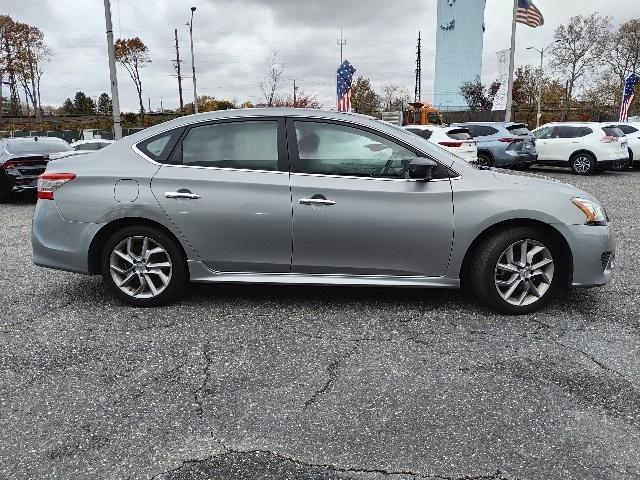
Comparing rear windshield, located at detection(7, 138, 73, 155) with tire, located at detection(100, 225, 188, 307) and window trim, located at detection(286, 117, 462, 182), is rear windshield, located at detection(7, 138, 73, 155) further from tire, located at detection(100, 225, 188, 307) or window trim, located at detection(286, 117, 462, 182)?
window trim, located at detection(286, 117, 462, 182)

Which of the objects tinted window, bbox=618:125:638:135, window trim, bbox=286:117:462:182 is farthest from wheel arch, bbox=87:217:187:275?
tinted window, bbox=618:125:638:135

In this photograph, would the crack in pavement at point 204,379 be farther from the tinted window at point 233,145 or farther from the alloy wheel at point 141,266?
the tinted window at point 233,145

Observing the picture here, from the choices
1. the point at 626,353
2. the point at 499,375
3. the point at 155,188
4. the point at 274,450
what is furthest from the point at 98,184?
the point at 626,353

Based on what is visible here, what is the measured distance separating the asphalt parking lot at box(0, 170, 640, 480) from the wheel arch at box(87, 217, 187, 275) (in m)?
0.39

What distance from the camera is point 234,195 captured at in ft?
13.6

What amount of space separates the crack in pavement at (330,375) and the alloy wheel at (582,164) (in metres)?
14.8

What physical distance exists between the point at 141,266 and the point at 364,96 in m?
61.9

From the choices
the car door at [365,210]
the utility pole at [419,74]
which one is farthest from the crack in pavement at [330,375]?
the utility pole at [419,74]

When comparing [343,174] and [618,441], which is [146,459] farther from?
[343,174]

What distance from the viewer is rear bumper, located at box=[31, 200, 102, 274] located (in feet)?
14.3

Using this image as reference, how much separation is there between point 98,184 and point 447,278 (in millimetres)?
2858

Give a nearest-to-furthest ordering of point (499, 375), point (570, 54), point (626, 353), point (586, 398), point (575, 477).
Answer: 1. point (575, 477)
2. point (586, 398)
3. point (499, 375)
4. point (626, 353)
5. point (570, 54)

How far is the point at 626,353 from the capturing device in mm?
3557

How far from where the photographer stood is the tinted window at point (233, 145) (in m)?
4.26
